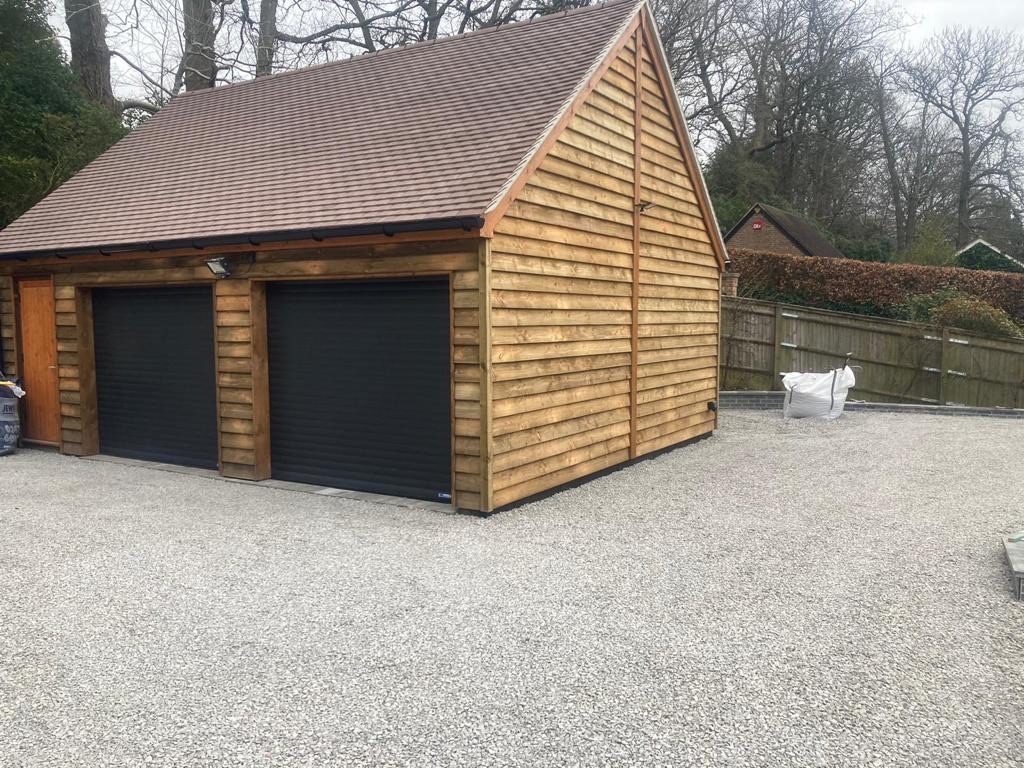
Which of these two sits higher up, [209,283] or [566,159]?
[566,159]

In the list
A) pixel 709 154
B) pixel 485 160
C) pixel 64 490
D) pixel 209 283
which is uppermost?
pixel 709 154

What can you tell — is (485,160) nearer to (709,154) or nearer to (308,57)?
(308,57)

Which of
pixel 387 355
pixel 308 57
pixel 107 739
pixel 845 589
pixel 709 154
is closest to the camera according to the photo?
pixel 107 739

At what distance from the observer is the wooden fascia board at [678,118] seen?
950 cm

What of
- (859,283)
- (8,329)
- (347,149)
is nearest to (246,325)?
(347,149)

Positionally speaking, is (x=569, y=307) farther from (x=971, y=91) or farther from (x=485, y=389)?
(x=971, y=91)

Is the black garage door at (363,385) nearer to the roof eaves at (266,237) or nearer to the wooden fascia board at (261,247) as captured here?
the wooden fascia board at (261,247)

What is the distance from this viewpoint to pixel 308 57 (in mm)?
20469

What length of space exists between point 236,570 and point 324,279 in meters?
3.27

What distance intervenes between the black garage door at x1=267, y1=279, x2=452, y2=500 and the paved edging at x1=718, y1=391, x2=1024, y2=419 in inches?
351

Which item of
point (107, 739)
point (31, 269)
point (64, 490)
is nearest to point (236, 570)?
point (107, 739)

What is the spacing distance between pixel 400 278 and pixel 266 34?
15.1 metres

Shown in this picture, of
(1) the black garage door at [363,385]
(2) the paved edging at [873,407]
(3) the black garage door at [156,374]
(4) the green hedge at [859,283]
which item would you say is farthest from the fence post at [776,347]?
(3) the black garage door at [156,374]

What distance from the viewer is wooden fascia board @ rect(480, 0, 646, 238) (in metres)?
6.58
